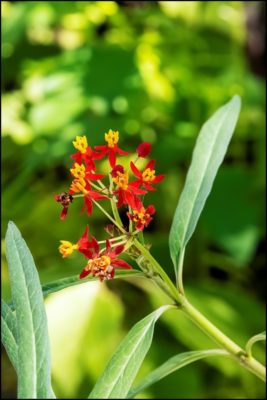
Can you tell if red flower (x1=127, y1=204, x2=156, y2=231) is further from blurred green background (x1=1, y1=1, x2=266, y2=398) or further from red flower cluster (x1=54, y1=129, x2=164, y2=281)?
blurred green background (x1=1, y1=1, x2=266, y2=398)

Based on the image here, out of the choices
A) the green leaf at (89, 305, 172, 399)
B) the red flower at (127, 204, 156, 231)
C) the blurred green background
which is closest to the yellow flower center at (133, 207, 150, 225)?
the red flower at (127, 204, 156, 231)

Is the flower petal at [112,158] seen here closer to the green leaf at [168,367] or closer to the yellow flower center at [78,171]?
the yellow flower center at [78,171]

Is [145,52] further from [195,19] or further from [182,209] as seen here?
[182,209]

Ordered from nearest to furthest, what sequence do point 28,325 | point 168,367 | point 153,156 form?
point 28,325 < point 168,367 < point 153,156

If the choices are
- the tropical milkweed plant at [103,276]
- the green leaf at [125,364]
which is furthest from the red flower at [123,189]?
the green leaf at [125,364]

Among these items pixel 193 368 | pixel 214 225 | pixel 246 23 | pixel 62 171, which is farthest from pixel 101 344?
pixel 246 23

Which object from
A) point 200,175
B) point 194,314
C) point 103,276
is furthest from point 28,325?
point 200,175

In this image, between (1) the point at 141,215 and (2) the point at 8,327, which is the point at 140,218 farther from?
(2) the point at 8,327

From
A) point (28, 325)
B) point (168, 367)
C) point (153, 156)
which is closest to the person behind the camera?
point (28, 325)
